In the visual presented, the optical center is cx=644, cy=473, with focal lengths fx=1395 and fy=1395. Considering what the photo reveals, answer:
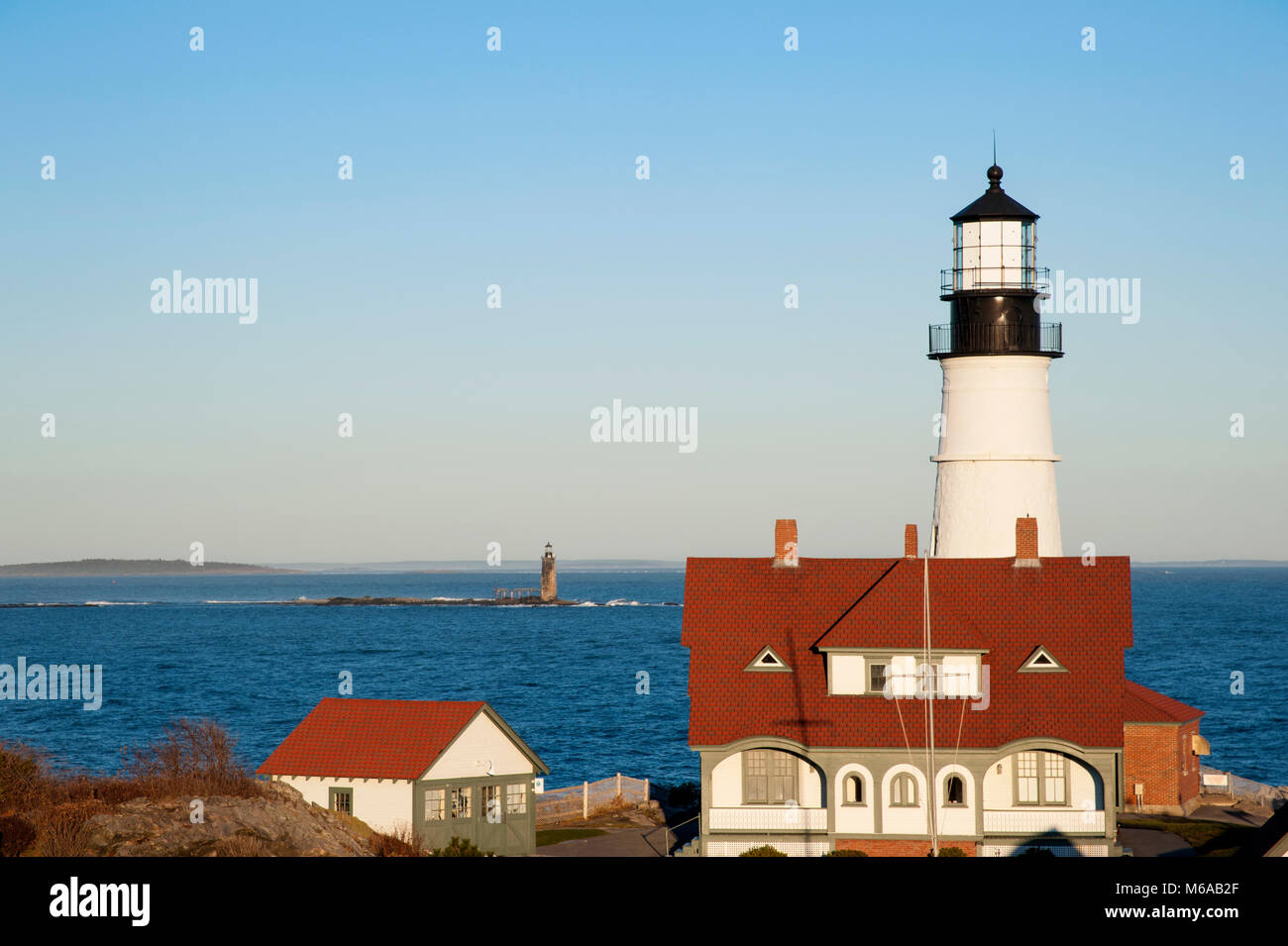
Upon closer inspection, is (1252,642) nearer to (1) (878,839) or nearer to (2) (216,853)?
(1) (878,839)

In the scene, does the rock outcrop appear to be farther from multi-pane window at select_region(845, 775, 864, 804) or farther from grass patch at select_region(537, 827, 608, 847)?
multi-pane window at select_region(845, 775, 864, 804)

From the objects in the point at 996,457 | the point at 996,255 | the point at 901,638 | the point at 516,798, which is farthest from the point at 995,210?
the point at 516,798

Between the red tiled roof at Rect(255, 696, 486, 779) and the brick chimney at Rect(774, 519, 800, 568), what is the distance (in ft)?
29.1

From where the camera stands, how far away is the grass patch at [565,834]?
1531 inches

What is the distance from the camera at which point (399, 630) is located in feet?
612

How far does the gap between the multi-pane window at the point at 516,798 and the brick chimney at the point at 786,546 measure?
8.97 m

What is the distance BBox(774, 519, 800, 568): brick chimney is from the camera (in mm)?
37812

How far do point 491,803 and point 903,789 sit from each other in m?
10.3

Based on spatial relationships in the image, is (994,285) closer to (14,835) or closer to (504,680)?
(14,835)

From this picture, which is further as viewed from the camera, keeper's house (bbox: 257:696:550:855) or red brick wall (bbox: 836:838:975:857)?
keeper's house (bbox: 257:696:550:855)

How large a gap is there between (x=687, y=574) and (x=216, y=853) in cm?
1535

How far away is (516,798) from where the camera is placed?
118 ft

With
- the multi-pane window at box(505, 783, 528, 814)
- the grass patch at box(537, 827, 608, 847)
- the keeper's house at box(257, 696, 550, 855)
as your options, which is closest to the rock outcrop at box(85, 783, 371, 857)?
the keeper's house at box(257, 696, 550, 855)

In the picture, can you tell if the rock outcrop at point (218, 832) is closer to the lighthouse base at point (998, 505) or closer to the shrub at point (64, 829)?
the shrub at point (64, 829)
